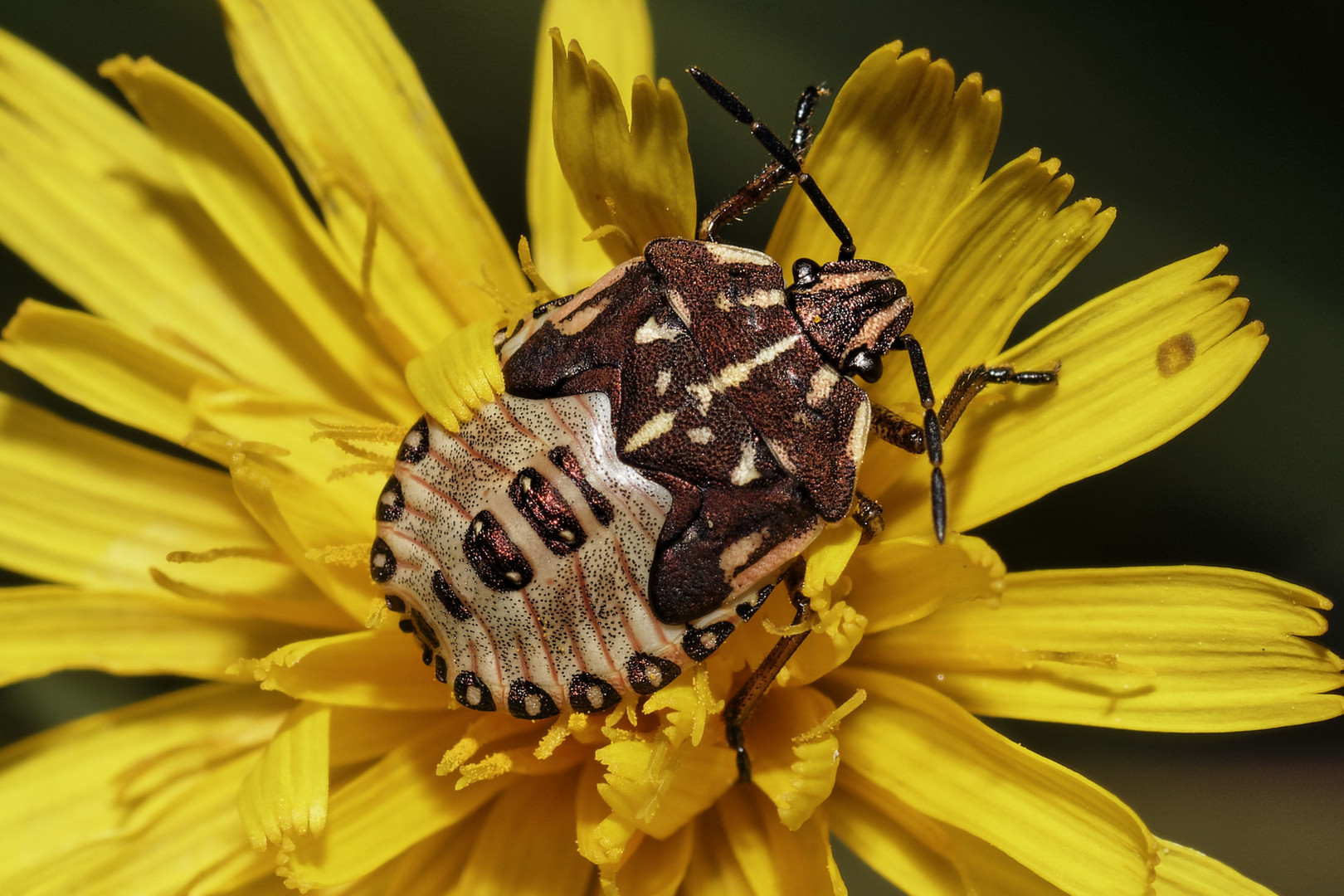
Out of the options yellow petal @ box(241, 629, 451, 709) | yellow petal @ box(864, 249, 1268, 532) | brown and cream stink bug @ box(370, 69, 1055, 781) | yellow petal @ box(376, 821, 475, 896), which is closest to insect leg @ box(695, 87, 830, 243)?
brown and cream stink bug @ box(370, 69, 1055, 781)

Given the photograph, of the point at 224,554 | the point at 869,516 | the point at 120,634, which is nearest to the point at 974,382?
the point at 869,516

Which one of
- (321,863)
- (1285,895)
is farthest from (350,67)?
(1285,895)

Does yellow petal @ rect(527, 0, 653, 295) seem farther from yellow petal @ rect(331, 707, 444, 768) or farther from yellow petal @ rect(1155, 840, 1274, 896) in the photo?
yellow petal @ rect(1155, 840, 1274, 896)

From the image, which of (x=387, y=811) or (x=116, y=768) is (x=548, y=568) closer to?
(x=387, y=811)

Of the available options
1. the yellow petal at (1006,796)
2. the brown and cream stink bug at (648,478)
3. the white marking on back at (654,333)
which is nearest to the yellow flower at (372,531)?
the yellow petal at (1006,796)

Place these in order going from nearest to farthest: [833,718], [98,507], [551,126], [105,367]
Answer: [833,718], [105,367], [98,507], [551,126]

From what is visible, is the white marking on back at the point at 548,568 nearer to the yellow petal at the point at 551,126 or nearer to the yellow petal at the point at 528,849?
the yellow petal at the point at 528,849

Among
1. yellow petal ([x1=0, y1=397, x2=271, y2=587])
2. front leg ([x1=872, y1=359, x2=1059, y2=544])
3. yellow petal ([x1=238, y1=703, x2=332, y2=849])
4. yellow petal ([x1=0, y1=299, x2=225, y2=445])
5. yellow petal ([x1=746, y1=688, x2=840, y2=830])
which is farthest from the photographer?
yellow petal ([x1=0, y1=397, x2=271, y2=587])

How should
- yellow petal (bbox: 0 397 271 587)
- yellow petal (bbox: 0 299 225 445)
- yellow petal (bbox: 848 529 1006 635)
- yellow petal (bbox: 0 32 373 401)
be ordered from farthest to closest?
1. yellow petal (bbox: 0 32 373 401)
2. yellow petal (bbox: 0 397 271 587)
3. yellow petal (bbox: 0 299 225 445)
4. yellow petal (bbox: 848 529 1006 635)
